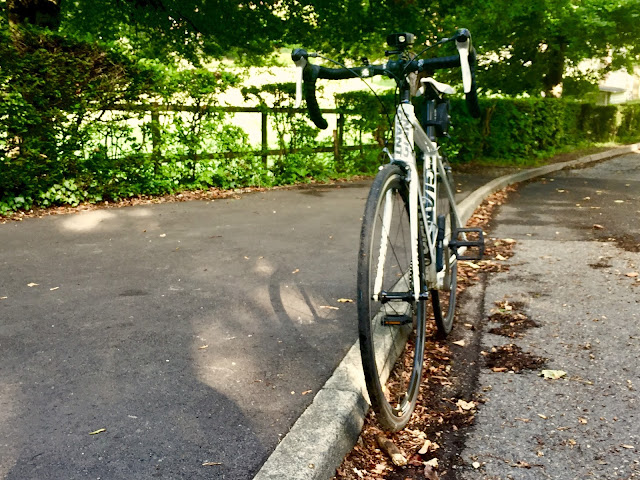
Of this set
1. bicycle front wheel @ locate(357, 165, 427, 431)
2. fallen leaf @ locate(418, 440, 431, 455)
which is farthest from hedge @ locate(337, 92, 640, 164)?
fallen leaf @ locate(418, 440, 431, 455)

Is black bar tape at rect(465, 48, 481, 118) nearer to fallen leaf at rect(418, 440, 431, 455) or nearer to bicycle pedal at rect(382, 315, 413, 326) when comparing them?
bicycle pedal at rect(382, 315, 413, 326)

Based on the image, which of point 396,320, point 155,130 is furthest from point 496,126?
point 396,320

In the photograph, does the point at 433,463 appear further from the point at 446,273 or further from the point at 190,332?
the point at 190,332

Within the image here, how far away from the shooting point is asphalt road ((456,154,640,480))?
2.98m

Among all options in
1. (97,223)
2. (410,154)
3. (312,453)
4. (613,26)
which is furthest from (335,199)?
(613,26)

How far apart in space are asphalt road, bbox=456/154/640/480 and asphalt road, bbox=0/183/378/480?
0.97 m

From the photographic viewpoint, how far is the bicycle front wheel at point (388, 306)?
2.83 m

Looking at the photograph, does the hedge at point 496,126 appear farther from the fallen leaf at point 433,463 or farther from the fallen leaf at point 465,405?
the fallen leaf at point 433,463

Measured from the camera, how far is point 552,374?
12.8 ft

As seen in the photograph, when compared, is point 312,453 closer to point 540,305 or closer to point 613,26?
point 540,305

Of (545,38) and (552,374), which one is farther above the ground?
(545,38)

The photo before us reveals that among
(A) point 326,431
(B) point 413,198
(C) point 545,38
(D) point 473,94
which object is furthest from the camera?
(C) point 545,38

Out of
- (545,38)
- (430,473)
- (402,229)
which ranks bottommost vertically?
(430,473)

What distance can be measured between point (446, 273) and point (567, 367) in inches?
37.0
